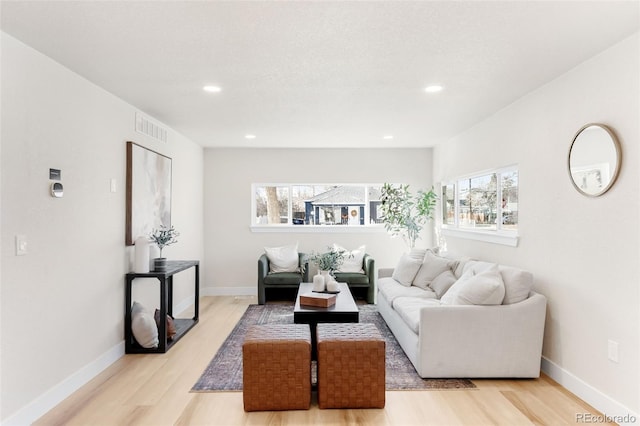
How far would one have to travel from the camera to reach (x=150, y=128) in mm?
4395

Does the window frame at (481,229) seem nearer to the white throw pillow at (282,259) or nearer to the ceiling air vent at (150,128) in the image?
the white throw pillow at (282,259)

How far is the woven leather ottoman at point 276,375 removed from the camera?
2650 millimetres

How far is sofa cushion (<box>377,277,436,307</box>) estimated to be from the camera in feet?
14.3

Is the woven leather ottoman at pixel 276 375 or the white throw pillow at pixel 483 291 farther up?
the white throw pillow at pixel 483 291

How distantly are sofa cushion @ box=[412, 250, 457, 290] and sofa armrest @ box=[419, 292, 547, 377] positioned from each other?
1.52m

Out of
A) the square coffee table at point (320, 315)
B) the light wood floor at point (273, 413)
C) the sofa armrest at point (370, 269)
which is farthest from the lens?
the sofa armrest at point (370, 269)

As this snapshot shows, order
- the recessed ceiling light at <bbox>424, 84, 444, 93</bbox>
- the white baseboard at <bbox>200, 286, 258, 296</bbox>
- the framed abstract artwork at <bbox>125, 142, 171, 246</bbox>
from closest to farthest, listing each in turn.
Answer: the recessed ceiling light at <bbox>424, 84, 444, 93</bbox>, the framed abstract artwork at <bbox>125, 142, 171, 246</bbox>, the white baseboard at <bbox>200, 286, 258, 296</bbox>

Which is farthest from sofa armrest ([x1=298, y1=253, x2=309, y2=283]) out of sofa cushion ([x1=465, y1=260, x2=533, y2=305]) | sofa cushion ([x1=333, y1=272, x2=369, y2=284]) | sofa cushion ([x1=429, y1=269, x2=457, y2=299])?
sofa cushion ([x1=465, y1=260, x2=533, y2=305])

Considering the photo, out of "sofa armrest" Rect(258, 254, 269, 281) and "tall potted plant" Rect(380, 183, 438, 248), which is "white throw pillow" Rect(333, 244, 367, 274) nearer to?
"tall potted plant" Rect(380, 183, 438, 248)

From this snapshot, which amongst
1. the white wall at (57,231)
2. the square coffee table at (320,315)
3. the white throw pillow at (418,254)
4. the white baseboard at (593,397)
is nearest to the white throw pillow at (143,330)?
the white wall at (57,231)

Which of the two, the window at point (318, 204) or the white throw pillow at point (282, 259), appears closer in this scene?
the white throw pillow at point (282, 259)

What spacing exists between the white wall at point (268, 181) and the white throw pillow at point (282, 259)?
0.42 meters

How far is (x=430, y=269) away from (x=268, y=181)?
10.2ft

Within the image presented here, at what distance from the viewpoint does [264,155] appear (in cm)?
655
